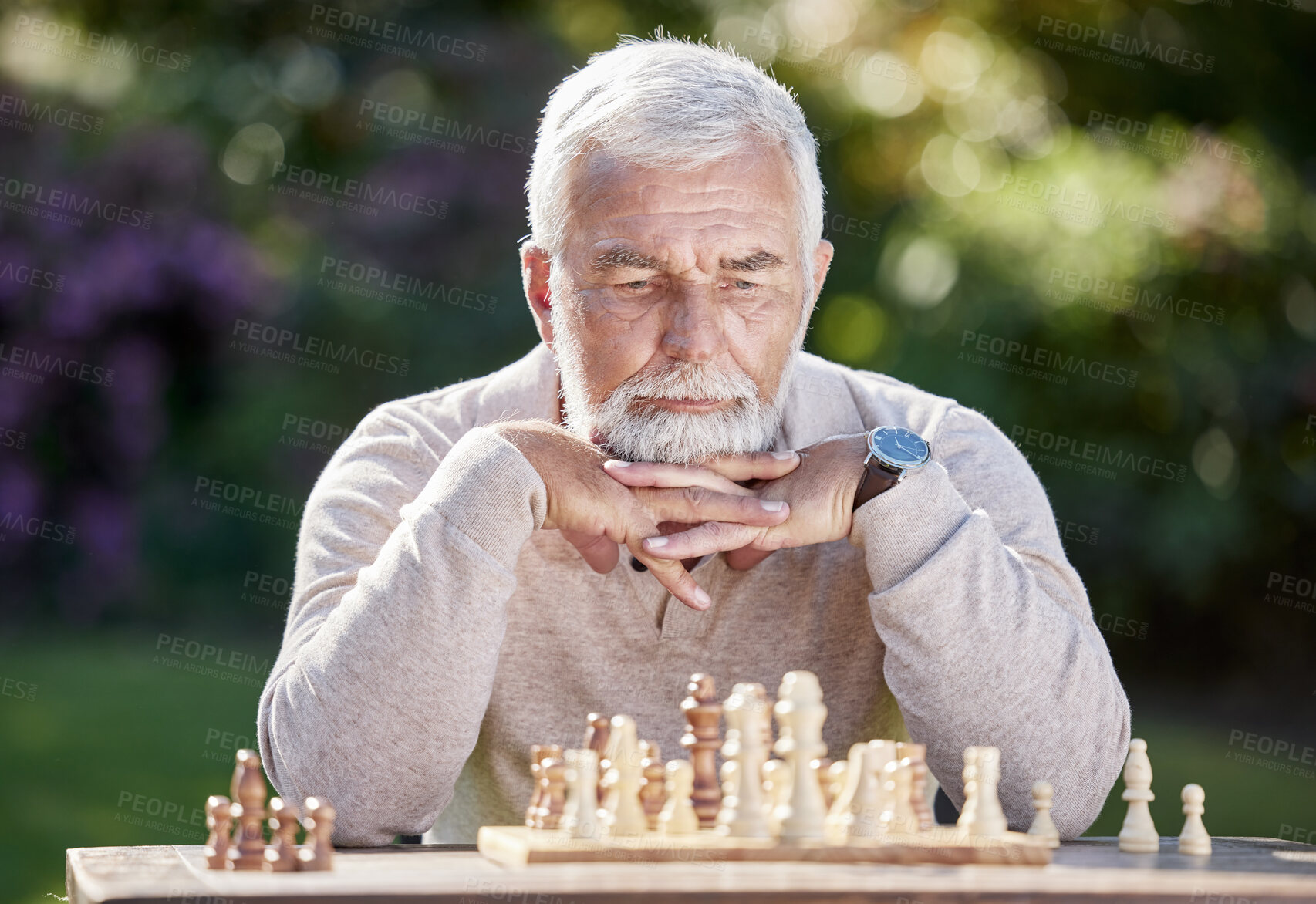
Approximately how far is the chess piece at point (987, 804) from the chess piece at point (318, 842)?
3.00ft

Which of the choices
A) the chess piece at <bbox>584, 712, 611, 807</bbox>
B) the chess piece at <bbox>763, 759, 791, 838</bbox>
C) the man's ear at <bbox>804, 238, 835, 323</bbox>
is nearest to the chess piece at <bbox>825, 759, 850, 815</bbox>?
the chess piece at <bbox>763, 759, 791, 838</bbox>

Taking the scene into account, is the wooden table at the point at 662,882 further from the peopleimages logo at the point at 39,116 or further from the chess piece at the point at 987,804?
the peopleimages logo at the point at 39,116

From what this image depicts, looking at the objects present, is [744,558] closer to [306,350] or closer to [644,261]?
[644,261]

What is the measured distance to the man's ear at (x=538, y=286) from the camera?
3.11 meters

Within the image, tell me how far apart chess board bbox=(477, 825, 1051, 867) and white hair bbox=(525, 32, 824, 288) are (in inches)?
52.9

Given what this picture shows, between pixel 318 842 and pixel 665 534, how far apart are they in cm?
105

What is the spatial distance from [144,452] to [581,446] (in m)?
7.55

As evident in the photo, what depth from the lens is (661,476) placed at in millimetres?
2635

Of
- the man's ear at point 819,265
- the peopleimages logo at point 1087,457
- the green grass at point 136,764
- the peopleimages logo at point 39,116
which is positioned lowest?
the green grass at point 136,764

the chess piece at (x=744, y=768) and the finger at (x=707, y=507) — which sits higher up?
the finger at (x=707, y=507)

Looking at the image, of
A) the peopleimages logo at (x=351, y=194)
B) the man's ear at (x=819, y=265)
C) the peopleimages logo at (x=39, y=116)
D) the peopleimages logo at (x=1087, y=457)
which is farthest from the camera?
the peopleimages logo at (x=39, y=116)

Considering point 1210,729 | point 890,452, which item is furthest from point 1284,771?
point 890,452

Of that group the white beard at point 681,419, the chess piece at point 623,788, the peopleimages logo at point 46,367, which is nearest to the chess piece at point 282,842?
the chess piece at point 623,788

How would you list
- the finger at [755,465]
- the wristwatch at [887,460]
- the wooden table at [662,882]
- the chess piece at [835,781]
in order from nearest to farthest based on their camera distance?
1. the wooden table at [662,882]
2. the chess piece at [835,781]
3. the wristwatch at [887,460]
4. the finger at [755,465]
